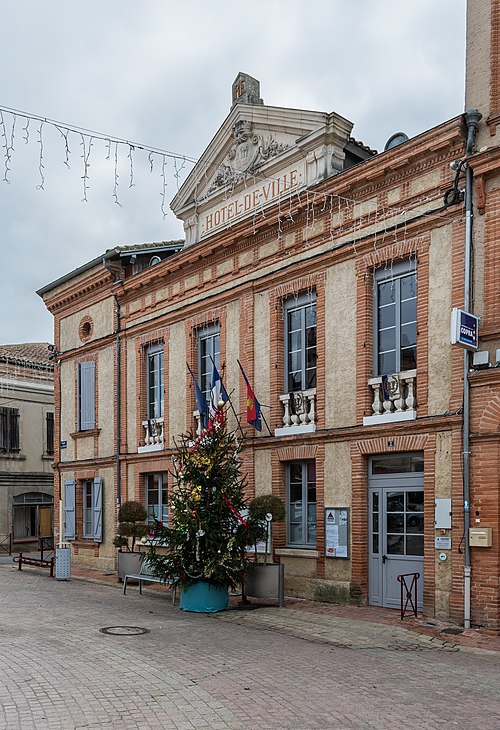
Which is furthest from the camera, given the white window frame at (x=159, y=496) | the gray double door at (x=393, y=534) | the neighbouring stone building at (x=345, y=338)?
the white window frame at (x=159, y=496)

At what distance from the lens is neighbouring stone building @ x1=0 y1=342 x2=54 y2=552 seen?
26.7 m

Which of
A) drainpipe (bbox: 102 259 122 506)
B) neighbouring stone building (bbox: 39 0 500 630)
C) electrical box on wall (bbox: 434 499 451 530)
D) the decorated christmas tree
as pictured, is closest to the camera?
neighbouring stone building (bbox: 39 0 500 630)

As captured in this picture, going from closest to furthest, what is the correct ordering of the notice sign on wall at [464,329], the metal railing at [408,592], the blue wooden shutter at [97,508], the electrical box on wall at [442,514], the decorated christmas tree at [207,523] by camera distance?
the notice sign on wall at [464,329]
the electrical box on wall at [442,514]
the metal railing at [408,592]
the decorated christmas tree at [207,523]
the blue wooden shutter at [97,508]

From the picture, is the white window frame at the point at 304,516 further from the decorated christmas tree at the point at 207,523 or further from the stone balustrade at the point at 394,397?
the stone balustrade at the point at 394,397

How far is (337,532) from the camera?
12688mm

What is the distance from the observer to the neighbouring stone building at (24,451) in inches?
1052

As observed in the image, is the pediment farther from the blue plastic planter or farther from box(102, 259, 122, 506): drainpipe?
the blue plastic planter

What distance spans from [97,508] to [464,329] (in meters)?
12.0

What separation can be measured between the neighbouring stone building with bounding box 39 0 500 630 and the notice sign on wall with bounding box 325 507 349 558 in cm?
3

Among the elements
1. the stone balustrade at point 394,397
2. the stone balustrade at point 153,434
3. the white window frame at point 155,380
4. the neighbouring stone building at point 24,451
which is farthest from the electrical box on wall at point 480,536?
the neighbouring stone building at point 24,451

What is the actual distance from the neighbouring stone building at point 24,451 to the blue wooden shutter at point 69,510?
639cm

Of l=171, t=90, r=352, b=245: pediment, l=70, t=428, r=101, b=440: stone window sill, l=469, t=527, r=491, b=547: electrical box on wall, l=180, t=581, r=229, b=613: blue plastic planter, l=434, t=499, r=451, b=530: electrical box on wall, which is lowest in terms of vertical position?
l=180, t=581, r=229, b=613: blue plastic planter

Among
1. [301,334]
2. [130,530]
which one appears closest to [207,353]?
[301,334]

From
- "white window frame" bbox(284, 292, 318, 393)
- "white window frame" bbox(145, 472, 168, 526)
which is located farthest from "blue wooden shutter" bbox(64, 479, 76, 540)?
"white window frame" bbox(284, 292, 318, 393)
